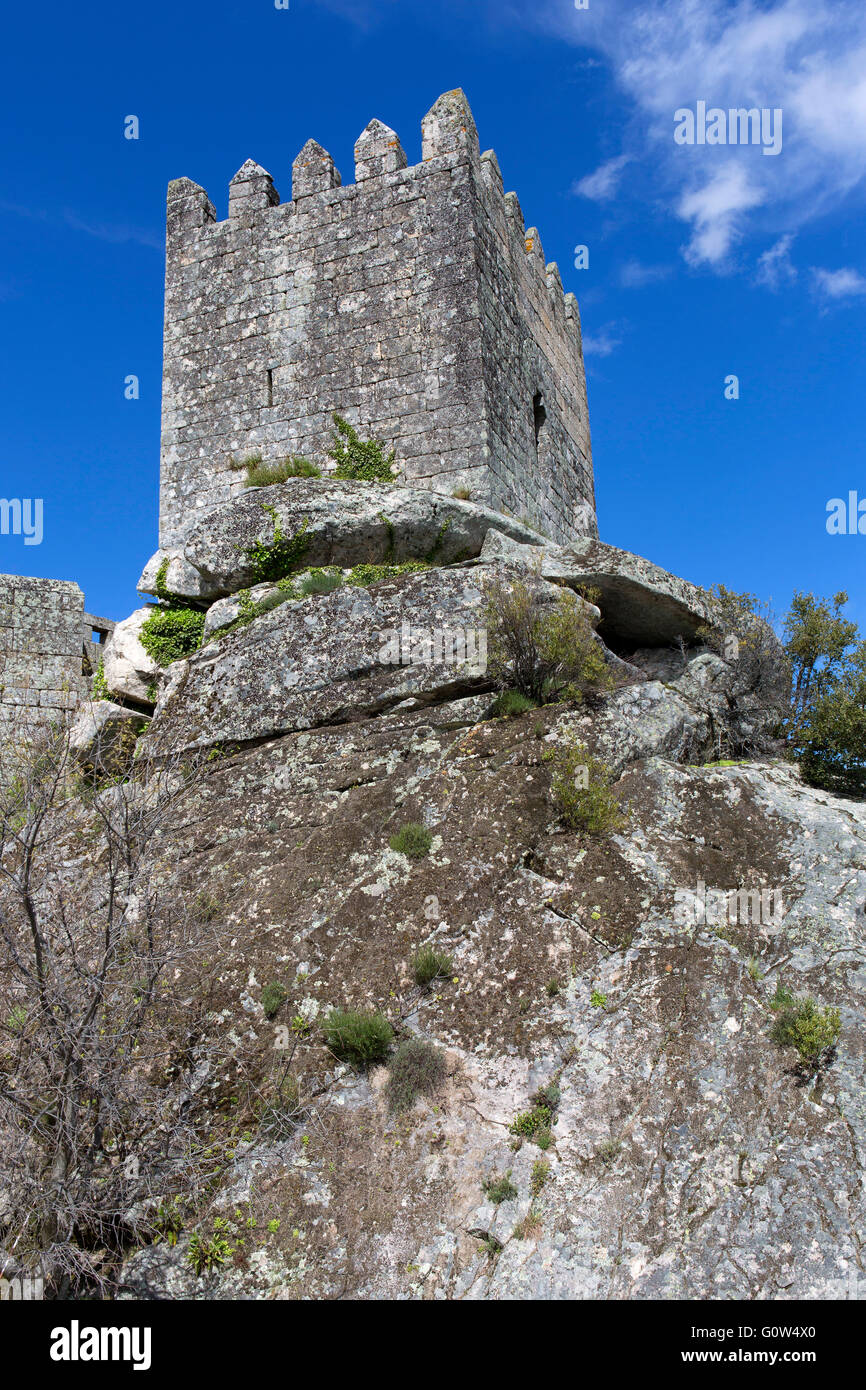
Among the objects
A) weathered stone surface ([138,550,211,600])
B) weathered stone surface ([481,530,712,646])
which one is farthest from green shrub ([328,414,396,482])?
weathered stone surface ([138,550,211,600])

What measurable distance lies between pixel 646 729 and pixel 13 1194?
18.4 ft

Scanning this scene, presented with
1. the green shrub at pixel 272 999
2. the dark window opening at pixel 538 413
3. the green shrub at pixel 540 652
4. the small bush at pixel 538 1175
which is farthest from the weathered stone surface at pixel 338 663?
the dark window opening at pixel 538 413

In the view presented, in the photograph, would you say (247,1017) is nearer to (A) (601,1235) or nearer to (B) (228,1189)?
(B) (228,1189)

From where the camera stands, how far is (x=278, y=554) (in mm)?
10453

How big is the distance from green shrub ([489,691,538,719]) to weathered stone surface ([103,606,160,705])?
13.2 feet

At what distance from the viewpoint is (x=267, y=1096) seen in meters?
6.14

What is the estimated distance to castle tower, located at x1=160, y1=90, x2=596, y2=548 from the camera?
37.3 ft

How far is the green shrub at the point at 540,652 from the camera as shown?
8.59 m

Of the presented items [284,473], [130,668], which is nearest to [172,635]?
[130,668]

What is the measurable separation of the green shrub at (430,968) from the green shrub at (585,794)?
1.55 meters

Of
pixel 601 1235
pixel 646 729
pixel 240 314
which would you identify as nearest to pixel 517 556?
pixel 646 729

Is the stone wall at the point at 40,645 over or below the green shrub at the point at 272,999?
over

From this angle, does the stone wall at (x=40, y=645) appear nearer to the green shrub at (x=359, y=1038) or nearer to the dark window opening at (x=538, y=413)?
the dark window opening at (x=538, y=413)

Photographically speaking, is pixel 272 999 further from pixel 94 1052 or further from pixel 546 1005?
pixel 546 1005
